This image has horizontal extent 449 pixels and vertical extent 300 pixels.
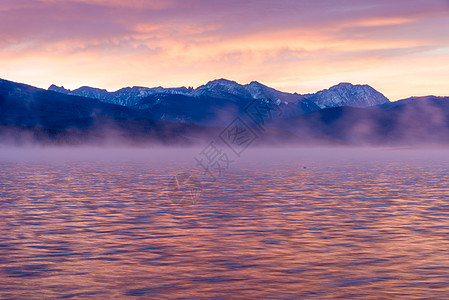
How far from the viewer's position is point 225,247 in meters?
28.6

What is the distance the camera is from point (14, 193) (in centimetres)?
5616

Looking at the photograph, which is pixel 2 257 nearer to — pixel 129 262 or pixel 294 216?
pixel 129 262

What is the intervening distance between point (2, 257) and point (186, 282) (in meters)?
9.43

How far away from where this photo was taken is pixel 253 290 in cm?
2069

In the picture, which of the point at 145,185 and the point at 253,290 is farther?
the point at 145,185

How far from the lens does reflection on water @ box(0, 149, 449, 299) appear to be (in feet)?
69.4

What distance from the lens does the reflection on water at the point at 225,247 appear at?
21.1 m

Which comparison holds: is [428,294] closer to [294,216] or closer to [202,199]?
[294,216]

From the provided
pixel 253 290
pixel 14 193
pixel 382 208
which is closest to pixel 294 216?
pixel 382 208

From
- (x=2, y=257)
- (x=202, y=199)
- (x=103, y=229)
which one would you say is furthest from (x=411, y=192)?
(x=2, y=257)

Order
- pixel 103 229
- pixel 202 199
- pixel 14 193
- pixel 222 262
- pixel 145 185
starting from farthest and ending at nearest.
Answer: pixel 145 185 → pixel 14 193 → pixel 202 199 → pixel 103 229 → pixel 222 262

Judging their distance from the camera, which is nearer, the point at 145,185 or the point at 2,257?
the point at 2,257

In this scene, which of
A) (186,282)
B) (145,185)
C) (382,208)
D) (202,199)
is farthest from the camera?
(145,185)

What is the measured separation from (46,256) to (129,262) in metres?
4.07
